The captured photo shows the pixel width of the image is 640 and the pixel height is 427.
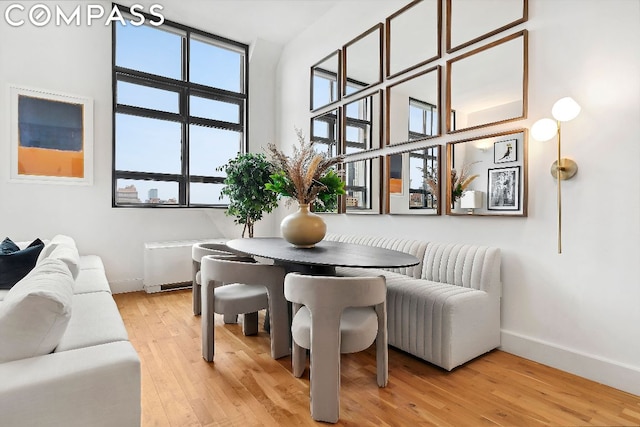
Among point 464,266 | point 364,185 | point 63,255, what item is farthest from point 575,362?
point 63,255

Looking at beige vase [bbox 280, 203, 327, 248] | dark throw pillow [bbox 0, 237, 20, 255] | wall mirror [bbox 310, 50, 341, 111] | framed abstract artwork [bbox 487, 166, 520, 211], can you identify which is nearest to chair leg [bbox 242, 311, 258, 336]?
beige vase [bbox 280, 203, 327, 248]

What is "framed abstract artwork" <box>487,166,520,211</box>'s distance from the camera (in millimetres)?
2568

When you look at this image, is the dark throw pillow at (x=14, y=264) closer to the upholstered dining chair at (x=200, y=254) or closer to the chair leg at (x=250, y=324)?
the upholstered dining chair at (x=200, y=254)

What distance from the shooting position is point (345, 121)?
4.24 meters

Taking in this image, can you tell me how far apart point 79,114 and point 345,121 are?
3.32m

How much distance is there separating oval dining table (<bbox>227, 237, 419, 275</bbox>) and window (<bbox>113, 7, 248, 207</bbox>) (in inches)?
96.3

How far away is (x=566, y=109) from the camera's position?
2.17 metres

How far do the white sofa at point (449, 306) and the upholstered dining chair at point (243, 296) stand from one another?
33.7 inches

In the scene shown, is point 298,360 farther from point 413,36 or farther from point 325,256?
point 413,36

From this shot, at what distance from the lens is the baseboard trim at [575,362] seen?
200 centimetres

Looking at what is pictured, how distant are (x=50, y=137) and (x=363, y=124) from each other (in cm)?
374

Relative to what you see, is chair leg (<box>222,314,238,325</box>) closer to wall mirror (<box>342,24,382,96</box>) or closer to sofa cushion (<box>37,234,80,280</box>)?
sofa cushion (<box>37,234,80,280</box>)

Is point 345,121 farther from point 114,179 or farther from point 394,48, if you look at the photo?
point 114,179

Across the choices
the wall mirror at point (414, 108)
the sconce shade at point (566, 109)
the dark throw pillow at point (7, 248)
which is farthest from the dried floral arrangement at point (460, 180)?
the dark throw pillow at point (7, 248)
